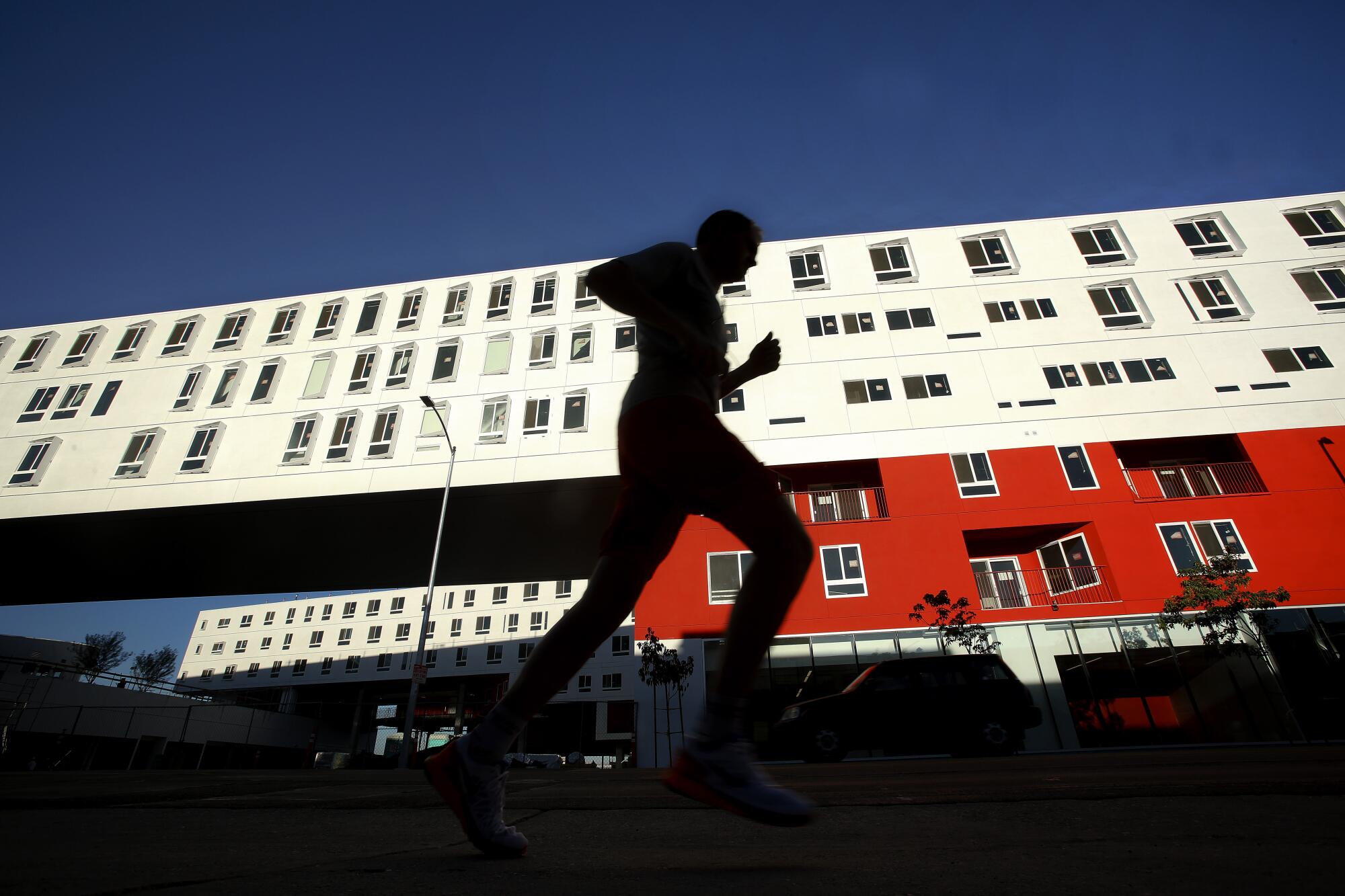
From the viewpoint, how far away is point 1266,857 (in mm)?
1111

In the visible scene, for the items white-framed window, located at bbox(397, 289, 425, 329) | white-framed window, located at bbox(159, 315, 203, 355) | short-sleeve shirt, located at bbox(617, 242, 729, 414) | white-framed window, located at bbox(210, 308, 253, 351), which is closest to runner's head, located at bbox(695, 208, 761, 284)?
short-sleeve shirt, located at bbox(617, 242, 729, 414)

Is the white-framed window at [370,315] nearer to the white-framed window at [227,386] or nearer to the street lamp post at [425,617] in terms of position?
the white-framed window at [227,386]

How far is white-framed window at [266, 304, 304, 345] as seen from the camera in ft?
77.2

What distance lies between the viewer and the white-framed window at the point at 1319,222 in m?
21.8

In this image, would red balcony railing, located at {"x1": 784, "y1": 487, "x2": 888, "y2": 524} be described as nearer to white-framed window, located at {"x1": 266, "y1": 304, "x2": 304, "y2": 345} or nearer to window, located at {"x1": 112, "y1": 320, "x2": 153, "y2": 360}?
white-framed window, located at {"x1": 266, "y1": 304, "x2": 304, "y2": 345}

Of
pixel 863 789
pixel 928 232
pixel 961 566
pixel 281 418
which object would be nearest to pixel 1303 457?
pixel 961 566

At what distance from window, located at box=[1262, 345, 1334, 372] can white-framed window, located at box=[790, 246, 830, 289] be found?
43.8ft

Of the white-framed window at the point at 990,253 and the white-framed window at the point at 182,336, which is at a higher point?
the white-framed window at the point at 990,253

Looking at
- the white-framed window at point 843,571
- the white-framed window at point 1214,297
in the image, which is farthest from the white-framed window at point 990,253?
the white-framed window at point 843,571

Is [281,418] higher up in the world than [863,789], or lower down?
higher up

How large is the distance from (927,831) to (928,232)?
992 inches

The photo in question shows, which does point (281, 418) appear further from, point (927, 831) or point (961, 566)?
point (927, 831)

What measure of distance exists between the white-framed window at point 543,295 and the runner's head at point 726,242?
22.2 meters

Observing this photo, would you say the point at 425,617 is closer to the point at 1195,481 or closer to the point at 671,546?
the point at 671,546
